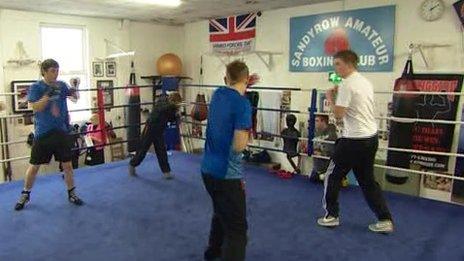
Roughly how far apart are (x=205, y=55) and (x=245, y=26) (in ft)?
3.78

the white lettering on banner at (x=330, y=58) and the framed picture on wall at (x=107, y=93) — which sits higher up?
the white lettering on banner at (x=330, y=58)

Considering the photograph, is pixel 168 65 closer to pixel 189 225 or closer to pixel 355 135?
pixel 189 225

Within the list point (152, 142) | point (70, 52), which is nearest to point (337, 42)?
point (152, 142)

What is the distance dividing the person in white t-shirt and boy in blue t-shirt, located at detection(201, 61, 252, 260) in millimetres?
974

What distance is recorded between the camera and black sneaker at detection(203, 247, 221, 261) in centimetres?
256

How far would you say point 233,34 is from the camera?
6.89m

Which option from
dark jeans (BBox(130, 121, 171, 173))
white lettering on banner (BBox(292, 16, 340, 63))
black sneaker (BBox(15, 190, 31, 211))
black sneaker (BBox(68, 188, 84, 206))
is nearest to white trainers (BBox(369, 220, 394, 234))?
dark jeans (BBox(130, 121, 171, 173))

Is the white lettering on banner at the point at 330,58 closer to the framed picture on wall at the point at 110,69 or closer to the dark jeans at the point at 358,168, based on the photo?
the dark jeans at the point at 358,168

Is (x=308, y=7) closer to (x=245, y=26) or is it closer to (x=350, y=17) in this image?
(x=350, y=17)

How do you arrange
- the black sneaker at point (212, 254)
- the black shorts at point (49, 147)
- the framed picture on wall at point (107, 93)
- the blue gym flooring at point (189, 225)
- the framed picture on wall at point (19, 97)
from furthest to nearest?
1. the framed picture on wall at point (107, 93)
2. the framed picture on wall at point (19, 97)
3. the black shorts at point (49, 147)
4. the blue gym flooring at point (189, 225)
5. the black sneaker at point (212, 254)

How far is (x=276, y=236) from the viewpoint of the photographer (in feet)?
9.73

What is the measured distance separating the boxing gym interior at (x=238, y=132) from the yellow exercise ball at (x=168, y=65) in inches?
1.4

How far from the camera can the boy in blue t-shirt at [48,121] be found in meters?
3.40

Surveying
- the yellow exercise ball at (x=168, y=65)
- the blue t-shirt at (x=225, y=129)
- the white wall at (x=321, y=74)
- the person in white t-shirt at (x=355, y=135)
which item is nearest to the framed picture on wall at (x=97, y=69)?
the yellow exercise ball at (x=168, y=65)
